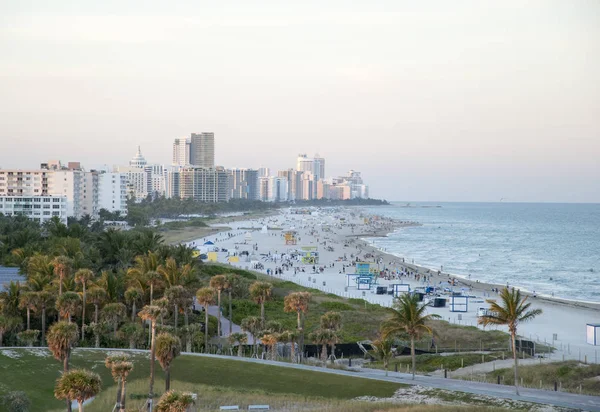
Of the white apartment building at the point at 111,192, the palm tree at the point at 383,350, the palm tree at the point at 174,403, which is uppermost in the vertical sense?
the white apartment building at the point at 111,192

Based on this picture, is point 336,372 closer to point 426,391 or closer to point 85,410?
point 426,391

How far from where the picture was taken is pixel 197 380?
94.1ft

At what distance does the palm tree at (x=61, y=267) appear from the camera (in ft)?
126

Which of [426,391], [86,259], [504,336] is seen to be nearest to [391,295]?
[504,336]

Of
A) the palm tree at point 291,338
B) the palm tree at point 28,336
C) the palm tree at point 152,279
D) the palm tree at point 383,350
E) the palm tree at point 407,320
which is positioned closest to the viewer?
the palm tree at point 407,320

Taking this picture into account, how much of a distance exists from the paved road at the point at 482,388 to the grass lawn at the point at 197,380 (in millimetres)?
893

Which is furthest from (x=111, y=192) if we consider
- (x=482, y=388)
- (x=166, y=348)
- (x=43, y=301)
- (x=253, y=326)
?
(x=482, y=388)

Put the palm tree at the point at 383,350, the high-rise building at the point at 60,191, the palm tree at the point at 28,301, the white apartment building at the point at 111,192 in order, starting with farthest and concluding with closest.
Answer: the white apartment building at the point at 111,192 < the high-rise building at the point at 60,191 < the palm tree at the point at 28,301 < the palm tree at the point at 383,350

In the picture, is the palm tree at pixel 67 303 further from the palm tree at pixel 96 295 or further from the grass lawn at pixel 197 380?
the palm tree at pixel 96 295

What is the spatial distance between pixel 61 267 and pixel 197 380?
13.7m

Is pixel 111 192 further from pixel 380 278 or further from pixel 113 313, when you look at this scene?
pixel 113 313

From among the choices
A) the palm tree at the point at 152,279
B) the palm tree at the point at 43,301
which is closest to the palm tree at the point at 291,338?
the palm tree at the point at 152,279

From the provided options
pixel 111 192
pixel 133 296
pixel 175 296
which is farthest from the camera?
pixel 111 192

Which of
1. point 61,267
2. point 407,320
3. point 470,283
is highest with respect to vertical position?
point 61,267
